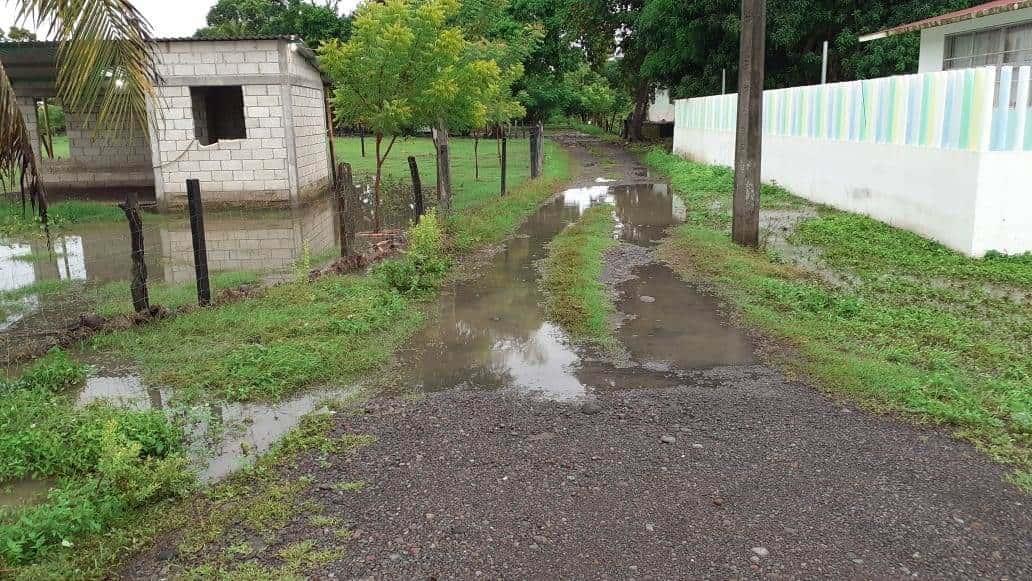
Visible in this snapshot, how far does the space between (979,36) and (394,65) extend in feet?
43.7

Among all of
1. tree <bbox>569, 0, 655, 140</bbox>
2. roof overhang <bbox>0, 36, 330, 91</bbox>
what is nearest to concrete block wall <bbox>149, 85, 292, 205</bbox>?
roof overhang <bbox>0, 36, 330, 91</bbox>

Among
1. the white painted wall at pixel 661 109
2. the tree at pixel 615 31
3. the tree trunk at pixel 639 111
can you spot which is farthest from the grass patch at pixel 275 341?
the white painted wall at pixel 661 109

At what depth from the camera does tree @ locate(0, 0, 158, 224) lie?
5.41 m

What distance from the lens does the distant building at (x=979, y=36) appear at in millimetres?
15133

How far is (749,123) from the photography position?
1062 centimetres

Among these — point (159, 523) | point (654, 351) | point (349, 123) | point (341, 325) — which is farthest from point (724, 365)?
point (349, 123)

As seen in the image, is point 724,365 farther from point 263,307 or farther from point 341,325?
point 263,307

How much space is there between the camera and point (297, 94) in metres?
17.6

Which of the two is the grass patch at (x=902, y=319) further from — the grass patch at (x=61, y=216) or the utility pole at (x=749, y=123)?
the grass patch at (x=61, y=216)

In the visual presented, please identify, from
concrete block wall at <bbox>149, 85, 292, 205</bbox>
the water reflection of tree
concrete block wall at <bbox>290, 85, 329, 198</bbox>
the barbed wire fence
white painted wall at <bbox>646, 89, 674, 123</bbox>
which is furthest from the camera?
white painted wall at <bbox>646, 89, 674, 123</bbox>

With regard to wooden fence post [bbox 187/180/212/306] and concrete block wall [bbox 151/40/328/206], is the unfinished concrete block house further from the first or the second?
→ wooden fence post [bbox 187/180/212/306]

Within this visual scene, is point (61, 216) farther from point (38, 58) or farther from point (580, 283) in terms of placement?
point (580, 283)

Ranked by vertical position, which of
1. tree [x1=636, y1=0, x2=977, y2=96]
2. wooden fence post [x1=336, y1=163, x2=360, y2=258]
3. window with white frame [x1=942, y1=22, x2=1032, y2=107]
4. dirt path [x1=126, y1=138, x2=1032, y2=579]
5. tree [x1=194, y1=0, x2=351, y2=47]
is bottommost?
dirt path [x1=126, y1=138, x2=1032, y2=579]

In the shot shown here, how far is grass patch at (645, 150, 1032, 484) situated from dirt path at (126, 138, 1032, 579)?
36cm
